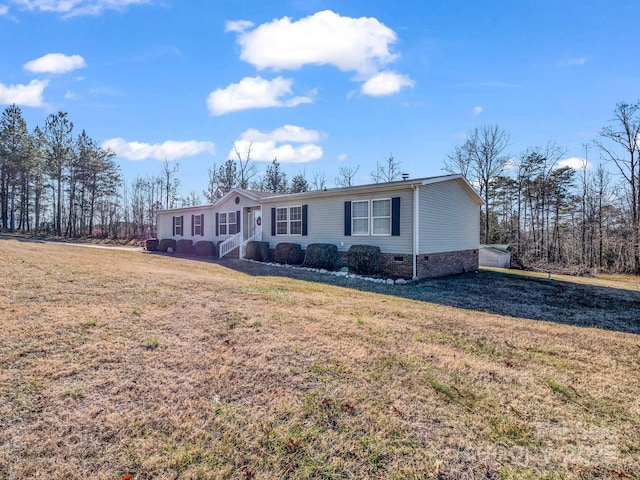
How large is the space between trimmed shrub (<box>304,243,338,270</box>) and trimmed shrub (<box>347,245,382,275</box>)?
1.13 m

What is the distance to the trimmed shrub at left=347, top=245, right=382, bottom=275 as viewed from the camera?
1220 cm

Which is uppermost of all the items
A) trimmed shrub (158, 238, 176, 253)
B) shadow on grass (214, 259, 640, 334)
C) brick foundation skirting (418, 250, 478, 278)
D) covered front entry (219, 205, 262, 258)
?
covered front entry (219, 205, 262, 258)

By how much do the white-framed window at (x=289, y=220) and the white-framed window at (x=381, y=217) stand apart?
12.4 ft

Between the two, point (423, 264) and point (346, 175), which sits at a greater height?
point (346, 175)

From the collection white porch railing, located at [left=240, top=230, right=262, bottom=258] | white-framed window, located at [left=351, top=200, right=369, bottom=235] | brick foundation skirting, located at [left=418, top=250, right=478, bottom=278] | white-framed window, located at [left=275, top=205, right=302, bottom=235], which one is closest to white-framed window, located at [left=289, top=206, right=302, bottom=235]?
white-framed window, located at [left=275, top=205, right=302, bottom=235]

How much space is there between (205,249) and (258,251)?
16.2 ft

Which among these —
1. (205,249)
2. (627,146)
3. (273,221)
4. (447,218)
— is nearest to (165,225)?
(205,249)

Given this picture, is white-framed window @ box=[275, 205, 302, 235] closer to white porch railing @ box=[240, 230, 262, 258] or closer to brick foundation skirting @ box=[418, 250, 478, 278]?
white porch railing @ box=[240, 230, 262, 258]

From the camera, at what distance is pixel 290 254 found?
1488cm

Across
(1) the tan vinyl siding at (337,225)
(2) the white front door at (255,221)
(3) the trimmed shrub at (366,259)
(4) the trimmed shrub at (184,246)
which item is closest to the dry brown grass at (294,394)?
(3) the trimmed shrub at (366,259)

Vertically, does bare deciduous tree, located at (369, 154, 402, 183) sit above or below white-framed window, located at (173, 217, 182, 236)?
above

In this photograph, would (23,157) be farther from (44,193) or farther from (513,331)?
(513,331)

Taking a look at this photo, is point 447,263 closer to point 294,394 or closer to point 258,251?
point 258,251

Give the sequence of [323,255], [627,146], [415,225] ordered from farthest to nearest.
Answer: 1. [627,146]
2. [323,255]
3. [415,225]
